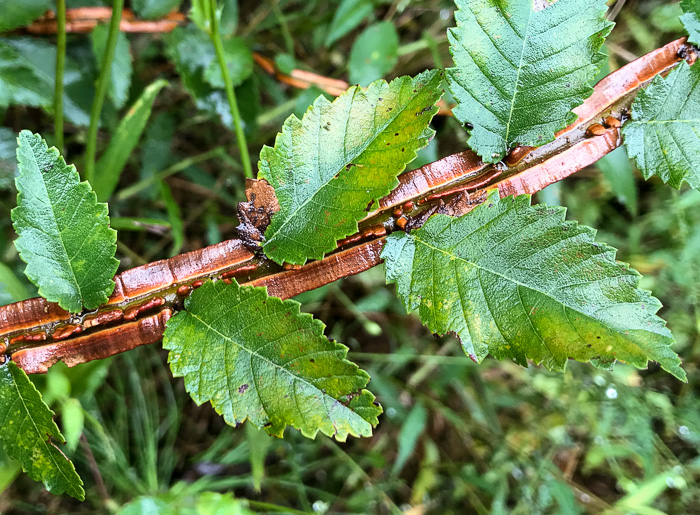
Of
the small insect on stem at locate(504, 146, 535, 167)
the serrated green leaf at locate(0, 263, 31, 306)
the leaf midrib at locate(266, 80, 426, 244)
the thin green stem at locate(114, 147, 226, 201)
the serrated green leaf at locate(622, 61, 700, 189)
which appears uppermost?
the thin green stem at locate(114, 147, 226, 201)

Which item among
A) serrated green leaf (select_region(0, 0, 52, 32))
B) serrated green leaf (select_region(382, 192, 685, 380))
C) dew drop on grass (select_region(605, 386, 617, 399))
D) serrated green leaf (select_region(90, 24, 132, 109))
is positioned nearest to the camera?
serrated green leaf (select_region(382, 192, 685, 380))

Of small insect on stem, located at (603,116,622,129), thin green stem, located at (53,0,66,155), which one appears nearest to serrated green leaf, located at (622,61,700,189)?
small insect on stem, located at (603,116,622,129)

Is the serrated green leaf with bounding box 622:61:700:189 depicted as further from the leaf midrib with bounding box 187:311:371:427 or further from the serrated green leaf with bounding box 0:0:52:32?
the serrated green leaf with bounding box 0:0:52:32

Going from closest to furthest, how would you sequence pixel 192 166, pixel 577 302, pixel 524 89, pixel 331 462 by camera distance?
pixel 577 302
pixel 524 89
pixel 192 166
pixel 331 462

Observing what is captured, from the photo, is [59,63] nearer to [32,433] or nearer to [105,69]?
[105,69]

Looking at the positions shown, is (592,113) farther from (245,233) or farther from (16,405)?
(16,405)

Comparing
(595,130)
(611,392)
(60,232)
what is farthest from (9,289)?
(611,392)

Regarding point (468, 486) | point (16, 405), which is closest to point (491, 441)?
point (468, 486)
